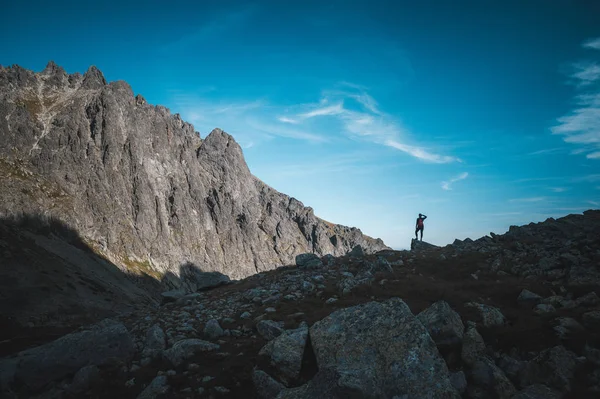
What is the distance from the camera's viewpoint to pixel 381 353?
9.88 meters

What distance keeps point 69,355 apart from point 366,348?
1339cm

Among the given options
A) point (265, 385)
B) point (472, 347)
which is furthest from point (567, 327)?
point (265, 385)

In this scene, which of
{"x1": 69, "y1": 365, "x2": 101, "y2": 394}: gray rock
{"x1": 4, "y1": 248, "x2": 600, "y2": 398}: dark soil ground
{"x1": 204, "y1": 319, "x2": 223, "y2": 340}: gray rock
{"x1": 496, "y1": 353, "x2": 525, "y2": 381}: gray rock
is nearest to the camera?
{"x1": 496, "y1": 353, "x2": 525, "y2": 381}: gray rock

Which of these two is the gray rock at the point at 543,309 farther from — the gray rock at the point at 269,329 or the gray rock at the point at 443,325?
the gray rock at the point at 269,329

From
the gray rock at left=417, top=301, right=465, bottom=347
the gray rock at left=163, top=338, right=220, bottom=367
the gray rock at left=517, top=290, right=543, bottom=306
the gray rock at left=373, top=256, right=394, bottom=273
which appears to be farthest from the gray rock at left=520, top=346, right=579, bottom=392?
the gray rock at left=373, top=256, right=394, bottom=273

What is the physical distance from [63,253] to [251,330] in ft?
294

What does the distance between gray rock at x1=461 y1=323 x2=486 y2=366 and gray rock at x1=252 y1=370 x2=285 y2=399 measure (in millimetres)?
6546

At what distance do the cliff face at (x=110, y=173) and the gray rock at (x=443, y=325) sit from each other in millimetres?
111823

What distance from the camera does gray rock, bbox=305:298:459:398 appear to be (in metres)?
8.62

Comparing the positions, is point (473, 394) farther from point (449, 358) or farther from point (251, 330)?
point (251, 330)

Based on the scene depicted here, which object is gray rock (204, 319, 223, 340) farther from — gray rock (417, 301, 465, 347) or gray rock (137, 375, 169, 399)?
gray rock (417, 301, 465, 347)

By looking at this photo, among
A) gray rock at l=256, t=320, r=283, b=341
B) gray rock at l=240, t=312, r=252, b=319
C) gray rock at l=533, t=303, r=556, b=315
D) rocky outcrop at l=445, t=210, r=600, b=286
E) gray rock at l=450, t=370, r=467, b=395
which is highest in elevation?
rocky outcrop at l=445, t=210, r=600, b=286

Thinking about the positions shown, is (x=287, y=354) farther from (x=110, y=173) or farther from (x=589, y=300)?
(x=110, y=173)

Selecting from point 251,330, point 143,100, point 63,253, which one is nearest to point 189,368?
point 251,330
